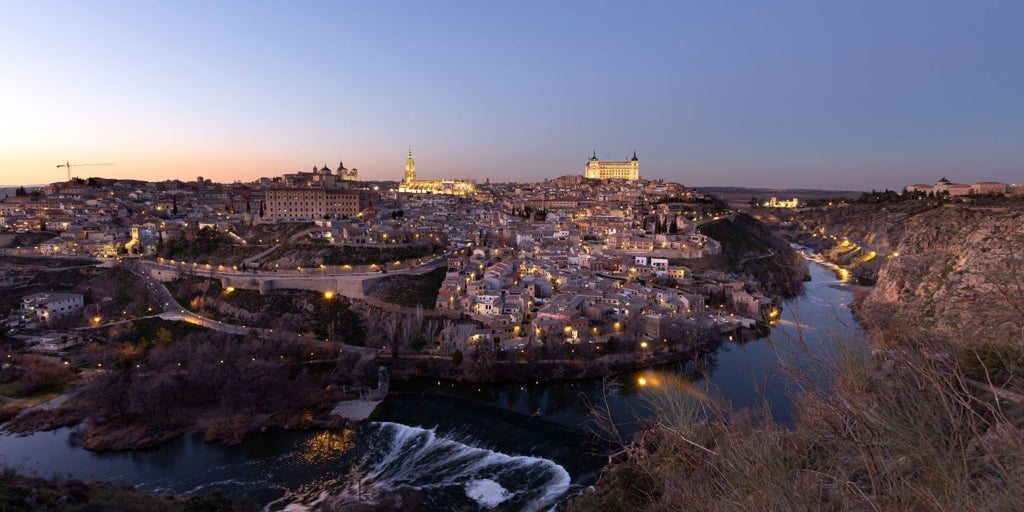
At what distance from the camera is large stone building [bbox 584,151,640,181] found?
2467 inches

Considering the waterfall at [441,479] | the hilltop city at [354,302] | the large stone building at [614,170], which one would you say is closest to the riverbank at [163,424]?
the hilltop city at [354,302]

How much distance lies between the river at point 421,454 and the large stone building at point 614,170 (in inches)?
2043

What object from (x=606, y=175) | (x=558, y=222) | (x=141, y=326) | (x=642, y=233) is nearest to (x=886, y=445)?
(x=141, y=326)

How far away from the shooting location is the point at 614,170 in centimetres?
6350

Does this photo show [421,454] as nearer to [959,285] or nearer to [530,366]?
[530,366]

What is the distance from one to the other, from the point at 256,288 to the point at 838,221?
42.6 meters

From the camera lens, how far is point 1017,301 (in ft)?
5.04

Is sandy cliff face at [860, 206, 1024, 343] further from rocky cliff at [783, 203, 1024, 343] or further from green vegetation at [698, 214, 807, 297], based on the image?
green vegetation at [698, 214, 807, 297]

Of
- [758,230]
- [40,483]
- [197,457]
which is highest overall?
[758,230]

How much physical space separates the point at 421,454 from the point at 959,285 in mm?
11573

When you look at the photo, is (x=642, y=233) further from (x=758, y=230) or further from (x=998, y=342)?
(x=998, y=342)

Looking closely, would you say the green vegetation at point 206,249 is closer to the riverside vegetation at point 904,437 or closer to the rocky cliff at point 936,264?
the rocky cliff at point 936,264

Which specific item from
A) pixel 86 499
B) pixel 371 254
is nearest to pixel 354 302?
pixel 371 254

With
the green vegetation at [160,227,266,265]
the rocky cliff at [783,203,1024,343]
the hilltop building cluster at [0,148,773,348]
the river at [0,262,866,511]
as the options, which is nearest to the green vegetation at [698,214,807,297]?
the hilltop building cluster at [0,148,773,348]
